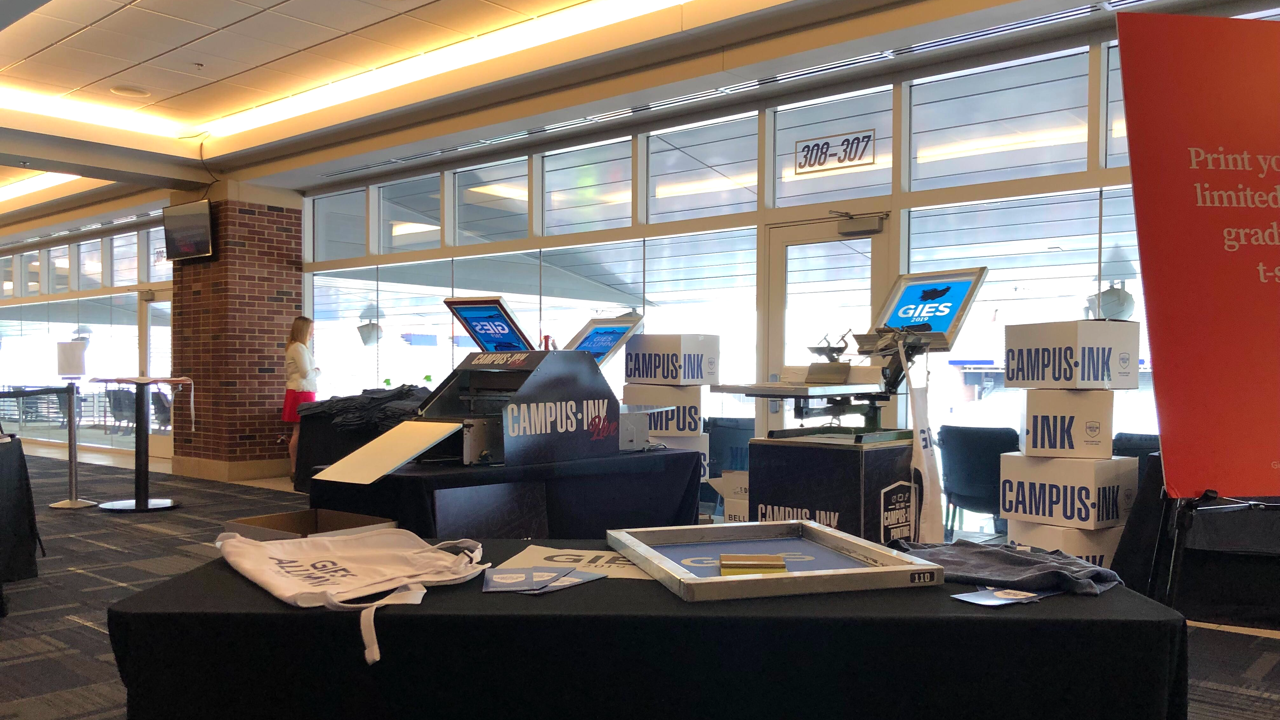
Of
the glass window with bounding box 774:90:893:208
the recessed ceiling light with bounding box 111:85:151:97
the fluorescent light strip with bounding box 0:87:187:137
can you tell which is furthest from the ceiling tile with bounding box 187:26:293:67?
the glass window with bounding box 774:90:893:208

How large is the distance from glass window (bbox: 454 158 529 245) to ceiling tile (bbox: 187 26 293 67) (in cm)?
188

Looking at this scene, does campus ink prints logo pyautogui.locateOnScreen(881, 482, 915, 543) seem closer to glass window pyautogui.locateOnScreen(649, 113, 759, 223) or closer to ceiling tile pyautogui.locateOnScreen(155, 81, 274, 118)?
glass window pyautogui.locateOnScreen(649, 113, 759, 223)

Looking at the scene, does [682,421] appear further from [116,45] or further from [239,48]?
[116,45]

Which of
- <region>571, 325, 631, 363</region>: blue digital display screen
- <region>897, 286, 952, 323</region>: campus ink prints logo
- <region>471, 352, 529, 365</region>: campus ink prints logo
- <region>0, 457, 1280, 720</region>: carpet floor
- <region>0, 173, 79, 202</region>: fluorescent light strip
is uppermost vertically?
<region>0, 173, 79, 202</region>: fluorescent light strip

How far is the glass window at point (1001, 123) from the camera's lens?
4.68 meters

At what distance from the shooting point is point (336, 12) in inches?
209

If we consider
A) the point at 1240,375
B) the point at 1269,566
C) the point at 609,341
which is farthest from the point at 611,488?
the point at 1269,566

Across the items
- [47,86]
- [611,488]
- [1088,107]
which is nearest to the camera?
[611,488]

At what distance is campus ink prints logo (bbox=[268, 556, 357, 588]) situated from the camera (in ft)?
4.28

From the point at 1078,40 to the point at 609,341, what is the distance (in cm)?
294

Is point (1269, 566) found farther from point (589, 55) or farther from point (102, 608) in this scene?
point (102, 608)

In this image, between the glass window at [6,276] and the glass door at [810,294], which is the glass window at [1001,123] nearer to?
the glass door at [810,294]

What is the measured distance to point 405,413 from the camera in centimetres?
588

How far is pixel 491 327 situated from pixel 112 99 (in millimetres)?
5750
